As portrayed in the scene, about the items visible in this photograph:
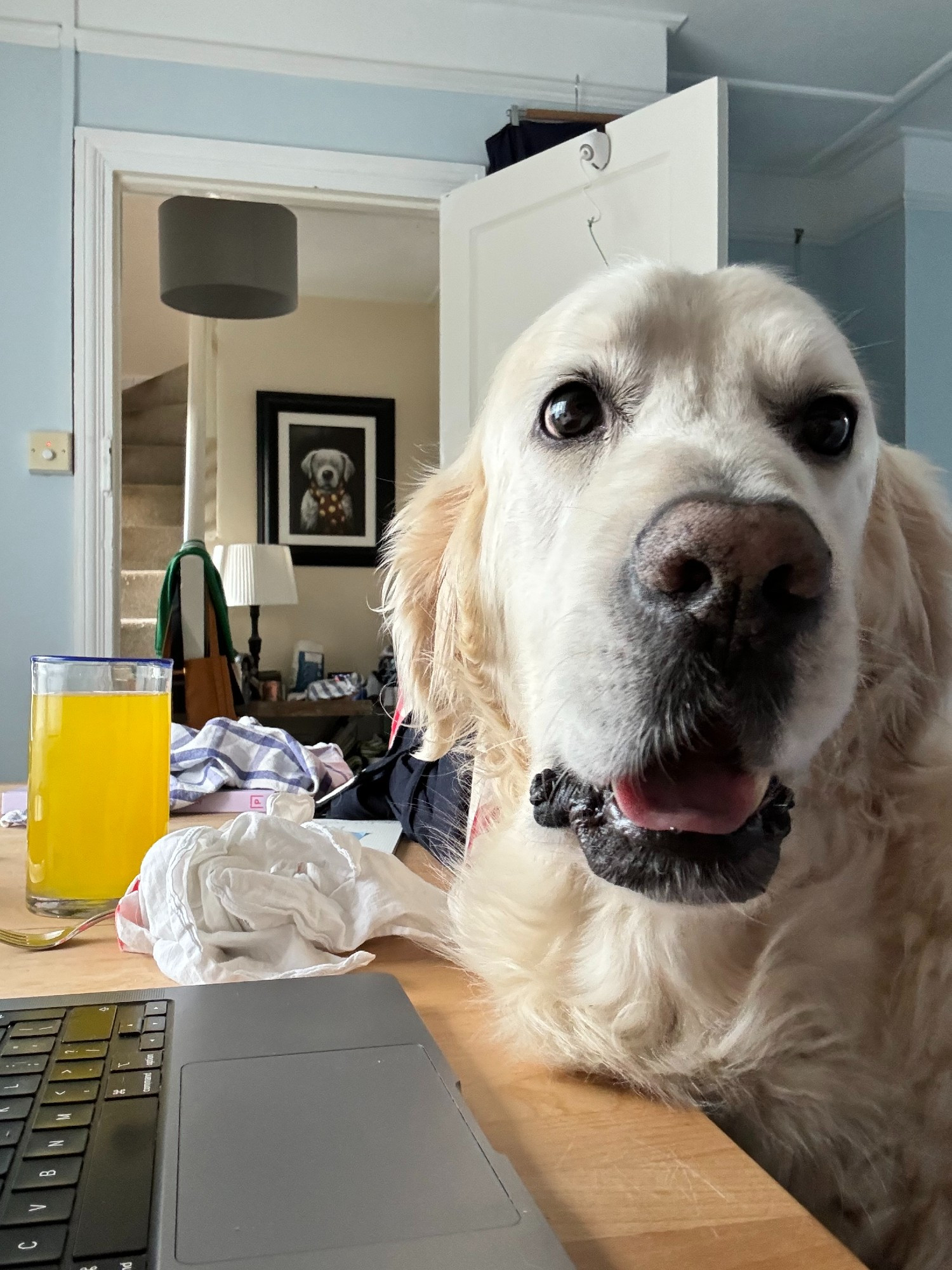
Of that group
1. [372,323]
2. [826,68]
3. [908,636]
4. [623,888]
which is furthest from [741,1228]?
[372,323]

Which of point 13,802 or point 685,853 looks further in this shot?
point 13,802

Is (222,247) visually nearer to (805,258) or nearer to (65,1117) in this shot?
(805,258)

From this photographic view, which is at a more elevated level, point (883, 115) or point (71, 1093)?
point (883, 115)

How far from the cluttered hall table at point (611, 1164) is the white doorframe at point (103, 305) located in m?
2.52

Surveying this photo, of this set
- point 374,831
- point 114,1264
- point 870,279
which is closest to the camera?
point 114,1264

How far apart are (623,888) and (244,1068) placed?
225 mm

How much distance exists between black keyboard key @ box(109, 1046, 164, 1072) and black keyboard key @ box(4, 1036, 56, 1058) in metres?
0.03

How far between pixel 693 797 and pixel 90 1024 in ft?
1.14

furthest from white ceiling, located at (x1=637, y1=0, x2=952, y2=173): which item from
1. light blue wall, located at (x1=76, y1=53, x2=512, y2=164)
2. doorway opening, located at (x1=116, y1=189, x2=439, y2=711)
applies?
doorway opening, located at (x1=116, y1=189, x2=439, y2=711)

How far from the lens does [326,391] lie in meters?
5.60

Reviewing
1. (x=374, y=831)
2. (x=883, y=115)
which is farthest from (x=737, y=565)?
(x=883, y=115)

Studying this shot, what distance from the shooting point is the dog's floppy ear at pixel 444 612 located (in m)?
0.85

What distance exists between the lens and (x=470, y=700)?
0.86 metres

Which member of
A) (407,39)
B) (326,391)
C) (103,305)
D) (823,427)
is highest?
(407,39)
